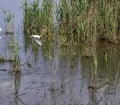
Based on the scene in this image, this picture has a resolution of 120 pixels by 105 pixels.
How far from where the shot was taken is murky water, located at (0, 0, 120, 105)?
5.75 meters

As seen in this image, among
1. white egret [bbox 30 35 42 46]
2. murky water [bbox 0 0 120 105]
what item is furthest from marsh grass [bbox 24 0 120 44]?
murky water [bbox 0 0 120 105]

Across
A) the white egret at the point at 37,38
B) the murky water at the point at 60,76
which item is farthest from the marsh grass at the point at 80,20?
the murky water at the point at 60,76

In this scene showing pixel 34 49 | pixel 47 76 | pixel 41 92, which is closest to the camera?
pixel 41 92

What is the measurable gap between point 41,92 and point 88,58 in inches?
78.8

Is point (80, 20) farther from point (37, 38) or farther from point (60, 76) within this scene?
point (60, 76)

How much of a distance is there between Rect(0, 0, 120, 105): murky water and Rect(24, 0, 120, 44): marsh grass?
0.25 m

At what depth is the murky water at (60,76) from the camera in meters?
5.75

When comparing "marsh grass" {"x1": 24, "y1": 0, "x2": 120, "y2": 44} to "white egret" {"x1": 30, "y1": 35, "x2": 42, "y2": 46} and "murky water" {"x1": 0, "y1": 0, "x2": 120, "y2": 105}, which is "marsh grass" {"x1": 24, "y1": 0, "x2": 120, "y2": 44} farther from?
"murky water" {"x1": 0, "y1": 0, "x2": 120, "y2": 105}

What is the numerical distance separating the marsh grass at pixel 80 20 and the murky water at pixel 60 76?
0.81ft

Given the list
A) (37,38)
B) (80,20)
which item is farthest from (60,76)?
(37,38)

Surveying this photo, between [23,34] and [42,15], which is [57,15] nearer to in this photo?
[42,15]

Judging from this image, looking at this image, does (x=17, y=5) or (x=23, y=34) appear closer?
(x=23, y=34)

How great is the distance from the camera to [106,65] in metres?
7.45

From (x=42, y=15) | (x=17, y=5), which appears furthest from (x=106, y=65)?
(x=17, y=5)
